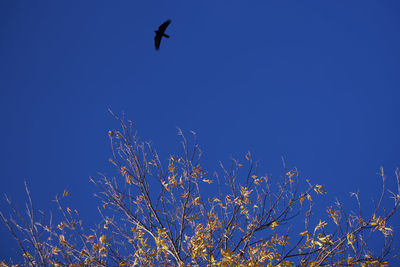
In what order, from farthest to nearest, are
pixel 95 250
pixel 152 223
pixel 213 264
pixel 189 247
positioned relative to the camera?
pixel 189 247 → pixel 152 223 → pixel 95 250 → pixel 213 264

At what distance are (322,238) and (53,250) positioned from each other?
3.97m

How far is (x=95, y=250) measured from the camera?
4215 mm

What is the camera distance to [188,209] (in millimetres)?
4797

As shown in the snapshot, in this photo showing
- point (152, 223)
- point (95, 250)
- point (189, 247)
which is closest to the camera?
point (95, 250)

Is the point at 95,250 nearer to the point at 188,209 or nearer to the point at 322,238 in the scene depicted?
the point at 188,209

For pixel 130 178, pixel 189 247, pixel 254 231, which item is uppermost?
pixel 130 178

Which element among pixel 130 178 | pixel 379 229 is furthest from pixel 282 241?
pixel 130 178

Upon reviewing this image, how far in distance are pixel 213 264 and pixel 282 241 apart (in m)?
1.20

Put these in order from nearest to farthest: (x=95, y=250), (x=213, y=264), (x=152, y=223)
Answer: (x=213, y=264) < (x=95, y=250) < (x=152, y=223)

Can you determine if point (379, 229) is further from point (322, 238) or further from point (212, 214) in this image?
point (212, 214)

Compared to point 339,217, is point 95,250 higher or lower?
lower

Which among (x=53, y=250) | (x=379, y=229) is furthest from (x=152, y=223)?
(x=379, y=229)

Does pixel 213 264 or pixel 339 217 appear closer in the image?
pixel 213 264

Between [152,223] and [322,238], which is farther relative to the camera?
[152,223]
